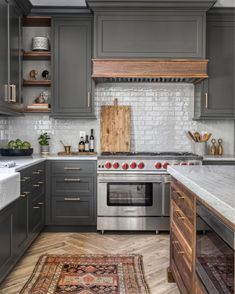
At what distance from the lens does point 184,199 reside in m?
2.24

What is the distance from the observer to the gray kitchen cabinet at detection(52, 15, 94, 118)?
14.8ft

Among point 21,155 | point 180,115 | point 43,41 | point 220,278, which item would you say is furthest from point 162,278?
point 43,41

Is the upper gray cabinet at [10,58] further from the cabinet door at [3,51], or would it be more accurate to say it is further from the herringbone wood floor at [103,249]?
the herringbone wood floor at [103,249]

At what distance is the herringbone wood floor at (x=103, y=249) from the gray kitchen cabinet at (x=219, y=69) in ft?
5.58

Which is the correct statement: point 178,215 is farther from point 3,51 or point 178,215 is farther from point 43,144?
point 43,144

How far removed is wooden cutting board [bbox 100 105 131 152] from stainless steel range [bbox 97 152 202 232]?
0.50m

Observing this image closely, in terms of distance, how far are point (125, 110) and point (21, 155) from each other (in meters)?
1.46

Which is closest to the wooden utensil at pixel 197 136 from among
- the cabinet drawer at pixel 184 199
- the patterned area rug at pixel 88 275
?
the patterned area rug at pixel 88 275

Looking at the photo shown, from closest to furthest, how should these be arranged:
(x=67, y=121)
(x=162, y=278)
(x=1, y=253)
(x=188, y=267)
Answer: (x=188, y=267)
(x=1, y=253)
(x=162, y=278)
(x=67, y=121)

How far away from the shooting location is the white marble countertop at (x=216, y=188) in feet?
4.29

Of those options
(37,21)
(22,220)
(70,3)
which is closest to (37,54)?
(37,21)

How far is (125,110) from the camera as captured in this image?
15.8 feet

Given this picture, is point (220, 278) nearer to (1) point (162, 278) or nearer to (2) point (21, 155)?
(1) point (162, 278)

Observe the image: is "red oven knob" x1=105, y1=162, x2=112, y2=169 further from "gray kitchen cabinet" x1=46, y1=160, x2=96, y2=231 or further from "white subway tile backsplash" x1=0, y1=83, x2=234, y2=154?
"white subway tile backsplash" x1=0, y1=83, x2=234, y2=154
